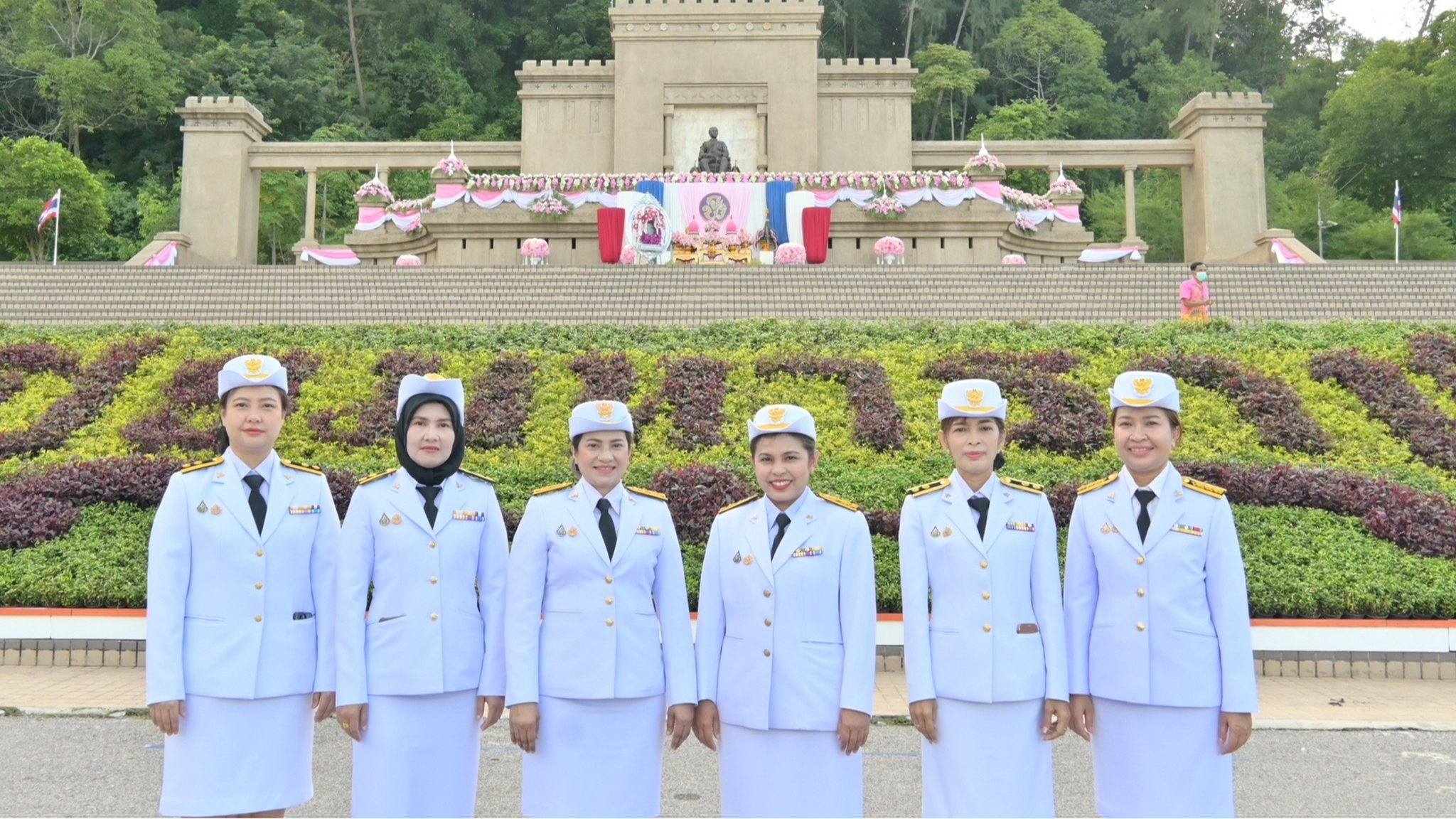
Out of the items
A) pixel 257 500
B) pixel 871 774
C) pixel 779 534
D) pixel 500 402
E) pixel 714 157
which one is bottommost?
pixel 871 774

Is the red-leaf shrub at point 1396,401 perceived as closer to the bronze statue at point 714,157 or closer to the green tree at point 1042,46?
the bronze statue at point 714,157

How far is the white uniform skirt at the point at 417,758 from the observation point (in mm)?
3400

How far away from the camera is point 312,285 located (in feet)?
47.9

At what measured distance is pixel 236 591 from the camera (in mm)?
3531

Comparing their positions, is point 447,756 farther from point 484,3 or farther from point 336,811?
point 484,3

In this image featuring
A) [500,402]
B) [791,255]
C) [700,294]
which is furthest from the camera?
[791,255]

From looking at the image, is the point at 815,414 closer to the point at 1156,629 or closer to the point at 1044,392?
the point at 1044,392

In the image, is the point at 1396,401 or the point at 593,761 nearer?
the point at 593,761

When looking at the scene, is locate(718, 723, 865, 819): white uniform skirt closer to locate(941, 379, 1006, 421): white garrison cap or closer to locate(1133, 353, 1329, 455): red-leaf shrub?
locate(941, 379, 1006, 421): white garrison cap

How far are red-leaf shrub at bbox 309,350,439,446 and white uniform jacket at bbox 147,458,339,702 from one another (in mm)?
4965

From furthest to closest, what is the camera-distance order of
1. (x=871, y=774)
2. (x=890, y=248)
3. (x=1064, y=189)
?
1. (x=1064, y=189)
2. (x=890, y=248)
3. (x=871, y=774)

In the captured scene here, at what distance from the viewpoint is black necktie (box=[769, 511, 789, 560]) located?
3.56 meters

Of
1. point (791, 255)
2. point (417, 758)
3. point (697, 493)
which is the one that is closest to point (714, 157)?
point (791, 255)

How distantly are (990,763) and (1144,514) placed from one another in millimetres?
955
